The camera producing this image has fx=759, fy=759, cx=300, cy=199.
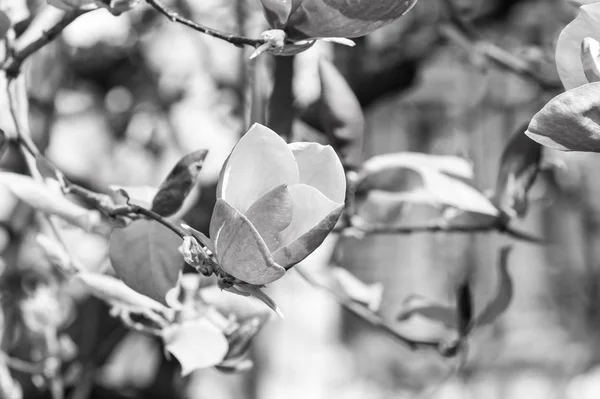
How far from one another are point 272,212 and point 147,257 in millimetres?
86

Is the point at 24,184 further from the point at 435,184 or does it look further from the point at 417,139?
the point at 417,139

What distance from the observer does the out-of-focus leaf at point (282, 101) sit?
1.44ft

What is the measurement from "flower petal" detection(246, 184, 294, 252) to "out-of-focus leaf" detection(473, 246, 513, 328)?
264 millimetres

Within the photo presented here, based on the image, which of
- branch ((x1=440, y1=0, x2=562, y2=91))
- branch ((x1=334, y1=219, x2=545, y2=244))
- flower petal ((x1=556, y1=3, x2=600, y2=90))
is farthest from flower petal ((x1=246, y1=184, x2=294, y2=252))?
branch ((x1=440, y1=0, x2=562, y2=91))

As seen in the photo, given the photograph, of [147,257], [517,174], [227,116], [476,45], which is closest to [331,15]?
[147,257]

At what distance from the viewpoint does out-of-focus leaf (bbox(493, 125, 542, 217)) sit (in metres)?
0.47

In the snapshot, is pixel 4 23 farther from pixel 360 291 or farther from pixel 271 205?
pixel 360 291

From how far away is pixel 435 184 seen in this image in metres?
0.45

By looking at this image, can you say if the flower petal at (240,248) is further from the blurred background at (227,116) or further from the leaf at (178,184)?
the blurred background at (227,116)

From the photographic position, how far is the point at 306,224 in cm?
27

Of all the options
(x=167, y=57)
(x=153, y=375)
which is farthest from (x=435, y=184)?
(x=167, y=57)

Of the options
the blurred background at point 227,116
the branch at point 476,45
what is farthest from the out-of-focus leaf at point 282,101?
the branch at point 476,45

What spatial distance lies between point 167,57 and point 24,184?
0.83 meters

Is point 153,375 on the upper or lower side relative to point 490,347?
upper
